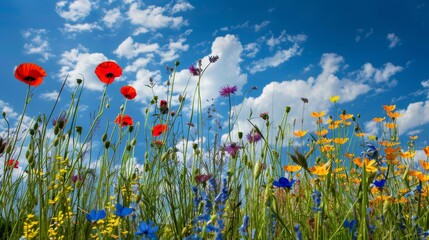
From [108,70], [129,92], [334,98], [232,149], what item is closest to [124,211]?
[232,149]

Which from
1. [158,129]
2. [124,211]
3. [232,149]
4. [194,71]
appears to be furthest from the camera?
[158,129]

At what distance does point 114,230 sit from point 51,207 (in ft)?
1.47

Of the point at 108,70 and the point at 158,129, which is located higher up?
the point at 108,70

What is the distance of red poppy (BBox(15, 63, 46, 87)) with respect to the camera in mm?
2607

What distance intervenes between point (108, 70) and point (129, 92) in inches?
11.6

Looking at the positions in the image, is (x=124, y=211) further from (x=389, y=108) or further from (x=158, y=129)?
(x=389, y=108)

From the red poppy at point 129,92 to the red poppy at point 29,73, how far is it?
2.14ft

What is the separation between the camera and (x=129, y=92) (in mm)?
3199

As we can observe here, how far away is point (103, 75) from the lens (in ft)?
9.77

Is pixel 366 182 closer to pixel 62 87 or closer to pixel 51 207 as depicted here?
pixel 62 87

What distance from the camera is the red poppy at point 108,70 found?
2.96 m

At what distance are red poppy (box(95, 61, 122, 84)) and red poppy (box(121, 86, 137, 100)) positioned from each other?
7.7 inches

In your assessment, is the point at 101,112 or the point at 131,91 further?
the point at 131,91

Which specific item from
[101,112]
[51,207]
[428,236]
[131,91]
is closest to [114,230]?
[51,207]
